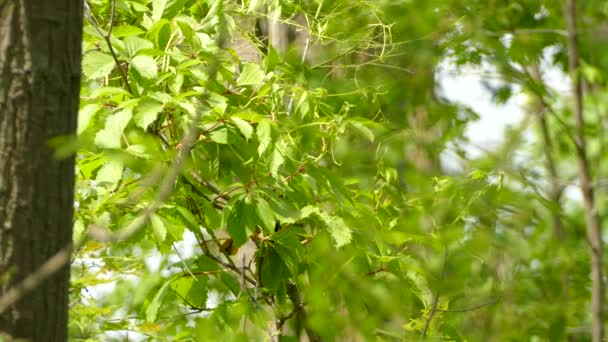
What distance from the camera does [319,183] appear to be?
3023 mm

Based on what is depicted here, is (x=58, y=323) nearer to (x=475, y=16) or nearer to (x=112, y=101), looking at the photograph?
(x=112, y=101)

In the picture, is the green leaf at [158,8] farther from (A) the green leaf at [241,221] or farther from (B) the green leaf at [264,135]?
(A) the green leaf at [241,221]

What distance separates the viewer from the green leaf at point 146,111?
2.50m

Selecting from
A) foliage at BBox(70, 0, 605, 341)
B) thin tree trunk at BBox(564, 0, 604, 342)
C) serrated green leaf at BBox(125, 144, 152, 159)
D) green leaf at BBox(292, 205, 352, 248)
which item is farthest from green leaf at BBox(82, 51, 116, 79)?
thin tree trunk at BBox(564, 0, 604, 342)

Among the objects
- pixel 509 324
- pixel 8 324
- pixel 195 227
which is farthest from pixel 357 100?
pixel 8 324

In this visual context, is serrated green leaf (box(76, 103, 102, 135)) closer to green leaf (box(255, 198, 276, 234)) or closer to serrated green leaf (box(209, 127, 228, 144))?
serrated green leaf (box(209, 127, 228, 144))

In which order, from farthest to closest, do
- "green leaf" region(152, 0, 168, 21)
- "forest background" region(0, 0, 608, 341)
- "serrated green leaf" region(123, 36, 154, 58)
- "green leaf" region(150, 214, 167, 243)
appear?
"green leaf" region(152, 0, 168, 21) → "serrated green leaf" region(123, 36, 154, 58) → "green leaf" region(150, 214, 167, 243) → "forest background" region(0, 0, 608, 341)

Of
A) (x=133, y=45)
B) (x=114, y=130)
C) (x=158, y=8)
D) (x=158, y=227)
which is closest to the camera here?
(x=114, y=130)

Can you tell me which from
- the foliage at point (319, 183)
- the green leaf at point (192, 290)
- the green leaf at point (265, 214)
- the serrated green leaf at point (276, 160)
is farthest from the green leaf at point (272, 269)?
the serrated green leaf at point (276, 160)

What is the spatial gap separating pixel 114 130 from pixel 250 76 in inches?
28.4

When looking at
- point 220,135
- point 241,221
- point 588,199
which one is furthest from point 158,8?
point 588,199

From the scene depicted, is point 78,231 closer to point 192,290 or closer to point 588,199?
point 192,290

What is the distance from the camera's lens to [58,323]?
77.9 inches

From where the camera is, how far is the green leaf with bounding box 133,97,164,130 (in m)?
2.50
